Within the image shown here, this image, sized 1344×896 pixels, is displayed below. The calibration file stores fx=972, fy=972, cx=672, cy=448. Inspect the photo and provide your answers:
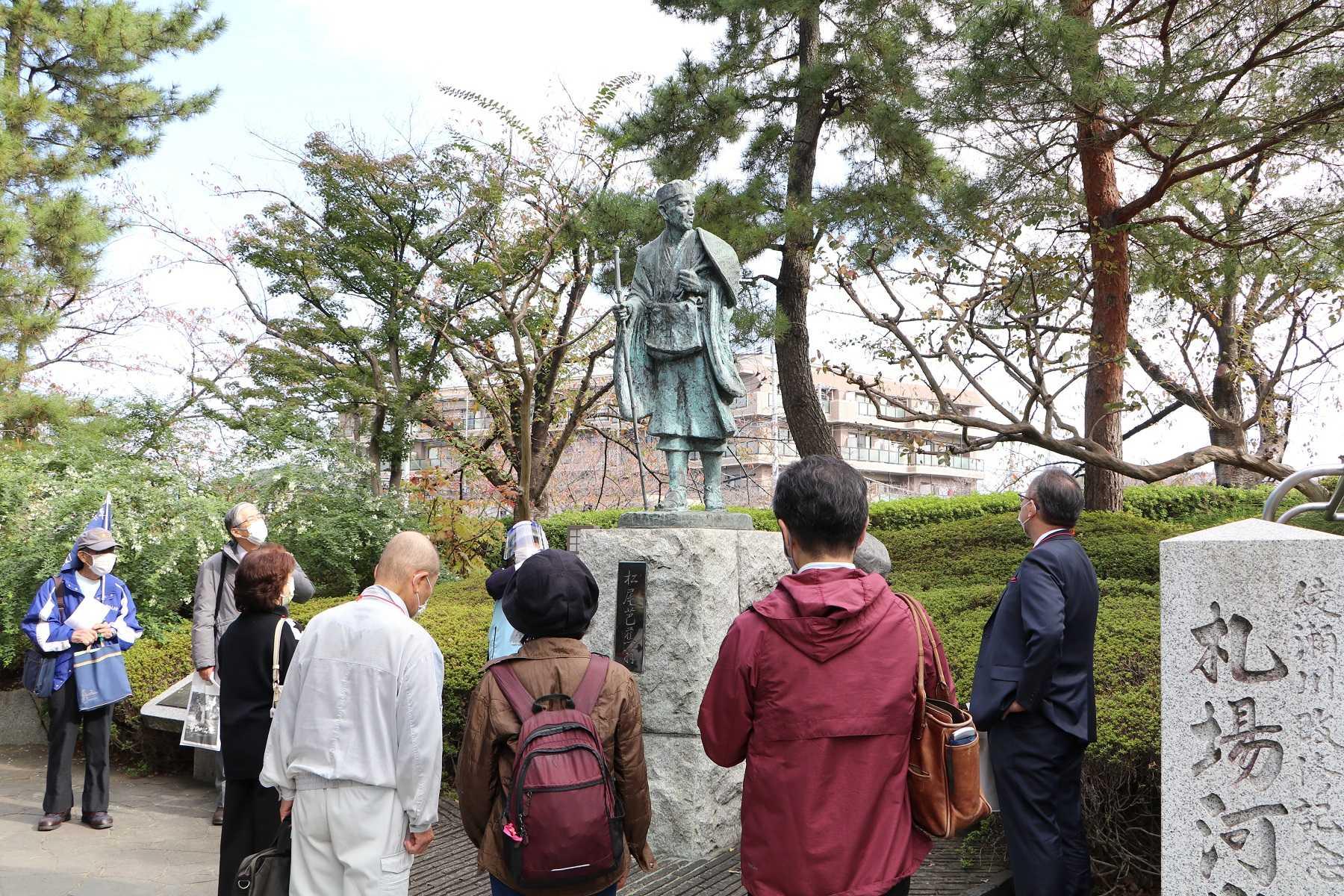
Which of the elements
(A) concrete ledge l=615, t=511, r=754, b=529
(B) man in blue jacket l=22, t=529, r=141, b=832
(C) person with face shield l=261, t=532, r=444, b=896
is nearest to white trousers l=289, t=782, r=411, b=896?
(C) person with face shield l=261, t=532, r=444, b=896

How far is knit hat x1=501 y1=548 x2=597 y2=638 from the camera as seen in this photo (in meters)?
2.43

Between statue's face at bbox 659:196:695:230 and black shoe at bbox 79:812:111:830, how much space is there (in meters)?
4.54

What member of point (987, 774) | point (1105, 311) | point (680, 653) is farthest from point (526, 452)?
point (987, 774)

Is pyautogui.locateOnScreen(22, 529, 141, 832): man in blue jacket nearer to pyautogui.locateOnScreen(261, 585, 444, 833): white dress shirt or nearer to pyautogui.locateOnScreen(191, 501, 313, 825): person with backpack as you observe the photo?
pyautogui.locateOnScreen(191, 501, 313, 825): person with backpack

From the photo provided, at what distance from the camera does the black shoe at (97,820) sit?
533 centimetres

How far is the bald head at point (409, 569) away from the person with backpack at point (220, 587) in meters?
2.47

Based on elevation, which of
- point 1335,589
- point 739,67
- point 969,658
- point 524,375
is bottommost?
point 969,658

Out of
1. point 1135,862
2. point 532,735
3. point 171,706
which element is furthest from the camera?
point 171,706

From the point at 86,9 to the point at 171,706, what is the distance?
9.26 meters

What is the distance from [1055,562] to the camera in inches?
127

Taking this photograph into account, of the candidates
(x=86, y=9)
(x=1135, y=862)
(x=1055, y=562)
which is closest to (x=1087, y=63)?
(x=1055, y=562)

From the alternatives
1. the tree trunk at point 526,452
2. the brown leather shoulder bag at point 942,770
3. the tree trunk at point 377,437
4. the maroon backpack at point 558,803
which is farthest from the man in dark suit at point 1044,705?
the tree trunk at point 377,437

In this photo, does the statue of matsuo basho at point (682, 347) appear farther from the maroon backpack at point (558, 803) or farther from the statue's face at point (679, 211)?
the maroon backpack at point (558, 803)

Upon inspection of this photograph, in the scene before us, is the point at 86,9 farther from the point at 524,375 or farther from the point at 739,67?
the point at 739,67
